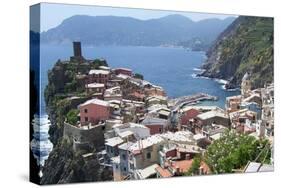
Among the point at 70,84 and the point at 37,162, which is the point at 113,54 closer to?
the point at 70,84

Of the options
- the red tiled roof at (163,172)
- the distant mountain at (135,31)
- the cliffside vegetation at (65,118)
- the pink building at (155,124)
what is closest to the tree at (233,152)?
the red tiled roof at (163,172)

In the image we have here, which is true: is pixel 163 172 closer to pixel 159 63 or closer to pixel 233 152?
pixel 233 152

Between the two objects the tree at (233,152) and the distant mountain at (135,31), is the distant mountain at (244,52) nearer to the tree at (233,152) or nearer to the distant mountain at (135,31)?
the distant mountain at (135,31)

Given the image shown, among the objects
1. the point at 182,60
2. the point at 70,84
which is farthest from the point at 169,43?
the point at 70,84

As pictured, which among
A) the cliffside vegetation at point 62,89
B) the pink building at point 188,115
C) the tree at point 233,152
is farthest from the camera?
the tree at point 233,152

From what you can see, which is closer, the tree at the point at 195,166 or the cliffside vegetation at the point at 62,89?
the cliffside vegetation at the point at 62,89

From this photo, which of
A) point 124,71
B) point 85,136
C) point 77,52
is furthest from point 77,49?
point 85,136
